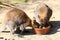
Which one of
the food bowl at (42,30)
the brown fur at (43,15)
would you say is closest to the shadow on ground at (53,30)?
the food bowl at (42,30)

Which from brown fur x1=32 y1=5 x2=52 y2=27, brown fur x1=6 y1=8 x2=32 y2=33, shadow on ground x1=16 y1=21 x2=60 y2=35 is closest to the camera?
brown fur x1=6 y1=8 x2=32 y2=33

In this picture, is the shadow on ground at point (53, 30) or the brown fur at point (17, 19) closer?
the brown fur at point (17, 19)

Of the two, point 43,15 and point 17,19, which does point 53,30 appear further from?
point 17,19

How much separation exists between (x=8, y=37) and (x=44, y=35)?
98cm

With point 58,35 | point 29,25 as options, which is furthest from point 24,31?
point 58,35

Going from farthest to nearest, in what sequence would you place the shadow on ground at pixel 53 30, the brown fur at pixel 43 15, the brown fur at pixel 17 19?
1. the shadow on ground at pixel 53 30
2. the brown fur at pixel 43 15
3. the brown fur at pixel 17 19

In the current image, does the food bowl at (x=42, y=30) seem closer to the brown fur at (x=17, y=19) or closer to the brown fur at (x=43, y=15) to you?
the brown fur at (x=43, y=15)

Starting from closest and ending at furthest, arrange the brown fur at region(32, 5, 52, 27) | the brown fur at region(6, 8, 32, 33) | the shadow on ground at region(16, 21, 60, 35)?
1. the brown fur at region(6, 8, 32, 33)
2. the brown fur at region(32, 5, 52, 27)
3. the shadow on ground at region(16, 21, 60, 35)

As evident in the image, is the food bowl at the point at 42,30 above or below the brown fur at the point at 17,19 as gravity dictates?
below

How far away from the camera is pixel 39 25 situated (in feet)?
23.6

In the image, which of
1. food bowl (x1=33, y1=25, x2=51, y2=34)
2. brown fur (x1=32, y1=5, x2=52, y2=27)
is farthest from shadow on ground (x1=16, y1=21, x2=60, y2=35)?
brown fur (x1=32, y1=5, x2=52, y2=27)

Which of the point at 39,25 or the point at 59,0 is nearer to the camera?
the point at 39,25

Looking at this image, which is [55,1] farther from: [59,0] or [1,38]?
[1,38]

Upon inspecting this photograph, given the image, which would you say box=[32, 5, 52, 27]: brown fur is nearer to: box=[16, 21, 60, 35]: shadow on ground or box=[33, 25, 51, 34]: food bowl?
box=[33, 25, 51, 34]: food bowl
